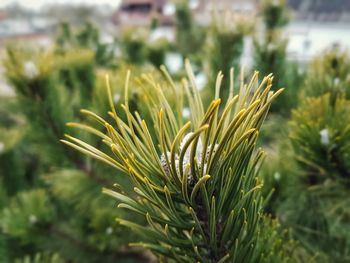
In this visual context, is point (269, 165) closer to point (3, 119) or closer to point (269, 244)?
point (269, 244)

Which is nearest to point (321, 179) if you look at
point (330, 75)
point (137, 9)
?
point (330, 75)

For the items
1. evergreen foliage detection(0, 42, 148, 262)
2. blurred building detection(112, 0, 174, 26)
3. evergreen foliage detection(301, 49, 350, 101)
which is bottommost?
evergreen foliage detection(0, 42, 148, 262)

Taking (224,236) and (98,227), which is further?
(98,227)

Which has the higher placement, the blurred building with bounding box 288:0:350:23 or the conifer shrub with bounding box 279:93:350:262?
the blurred building with bounding box 288:0:350:23

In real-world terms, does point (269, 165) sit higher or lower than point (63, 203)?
higher

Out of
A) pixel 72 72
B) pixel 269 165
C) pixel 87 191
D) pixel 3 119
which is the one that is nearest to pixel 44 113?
pixel 87 191

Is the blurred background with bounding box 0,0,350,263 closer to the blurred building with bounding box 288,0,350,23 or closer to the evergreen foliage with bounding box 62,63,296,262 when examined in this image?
the evergreen foliage with bounding box 62,63,296,262

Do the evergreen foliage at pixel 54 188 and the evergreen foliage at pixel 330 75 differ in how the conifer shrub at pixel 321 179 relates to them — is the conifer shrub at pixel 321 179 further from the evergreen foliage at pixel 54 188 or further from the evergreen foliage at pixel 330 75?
the evergreen foliage at pixel 54 188

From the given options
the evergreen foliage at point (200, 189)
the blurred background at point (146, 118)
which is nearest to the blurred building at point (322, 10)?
the blurred background at point (146, 118)

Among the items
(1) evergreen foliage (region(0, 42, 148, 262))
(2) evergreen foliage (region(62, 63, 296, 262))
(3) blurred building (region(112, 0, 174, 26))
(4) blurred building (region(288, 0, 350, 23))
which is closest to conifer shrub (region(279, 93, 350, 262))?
(2) evergreen foliage (region(62, 63, 296, 262))

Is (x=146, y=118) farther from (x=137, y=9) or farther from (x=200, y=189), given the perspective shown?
(x=137, y=9)

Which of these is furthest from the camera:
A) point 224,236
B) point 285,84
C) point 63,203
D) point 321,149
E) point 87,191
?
point 63,203
